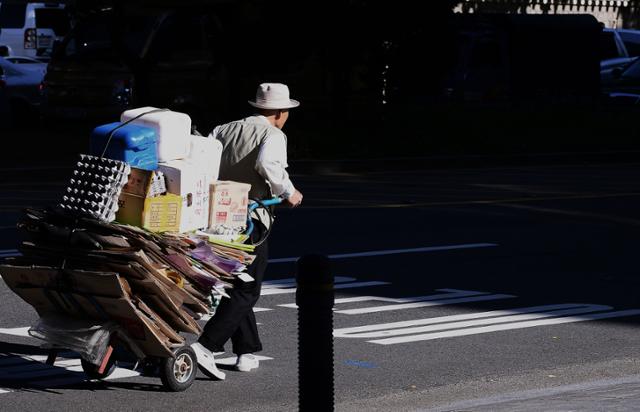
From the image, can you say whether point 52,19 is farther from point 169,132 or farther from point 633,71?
point 169,132

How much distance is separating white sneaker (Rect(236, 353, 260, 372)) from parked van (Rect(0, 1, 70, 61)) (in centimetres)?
3322

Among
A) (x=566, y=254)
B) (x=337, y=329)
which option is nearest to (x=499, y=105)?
(x=566, y=254)

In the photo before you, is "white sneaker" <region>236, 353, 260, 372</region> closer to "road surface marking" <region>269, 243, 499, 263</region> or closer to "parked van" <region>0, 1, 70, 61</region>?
"road surface marking" <region>269, 243, 499, 263</region>

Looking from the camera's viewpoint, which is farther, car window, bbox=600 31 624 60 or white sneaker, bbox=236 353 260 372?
car window, bbox=600 31 624 60

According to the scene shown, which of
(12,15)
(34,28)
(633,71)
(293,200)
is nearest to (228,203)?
(293,200)

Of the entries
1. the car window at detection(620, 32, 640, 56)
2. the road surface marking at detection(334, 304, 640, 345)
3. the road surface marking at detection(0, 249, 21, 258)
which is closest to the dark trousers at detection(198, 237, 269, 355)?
the road surface marking at detection(334, 304, 640, 345)

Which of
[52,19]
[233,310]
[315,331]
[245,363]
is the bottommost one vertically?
[52,19]

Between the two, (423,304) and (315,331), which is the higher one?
(315,331)

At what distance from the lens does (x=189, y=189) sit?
7.67 meters

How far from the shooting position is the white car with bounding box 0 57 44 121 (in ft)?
90.1

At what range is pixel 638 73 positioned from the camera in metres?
33.0

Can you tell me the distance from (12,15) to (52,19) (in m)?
1.26

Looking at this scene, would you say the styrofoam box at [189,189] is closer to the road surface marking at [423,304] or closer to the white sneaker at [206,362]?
the white sneaker at [206,362]

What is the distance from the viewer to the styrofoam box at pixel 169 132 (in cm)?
766
